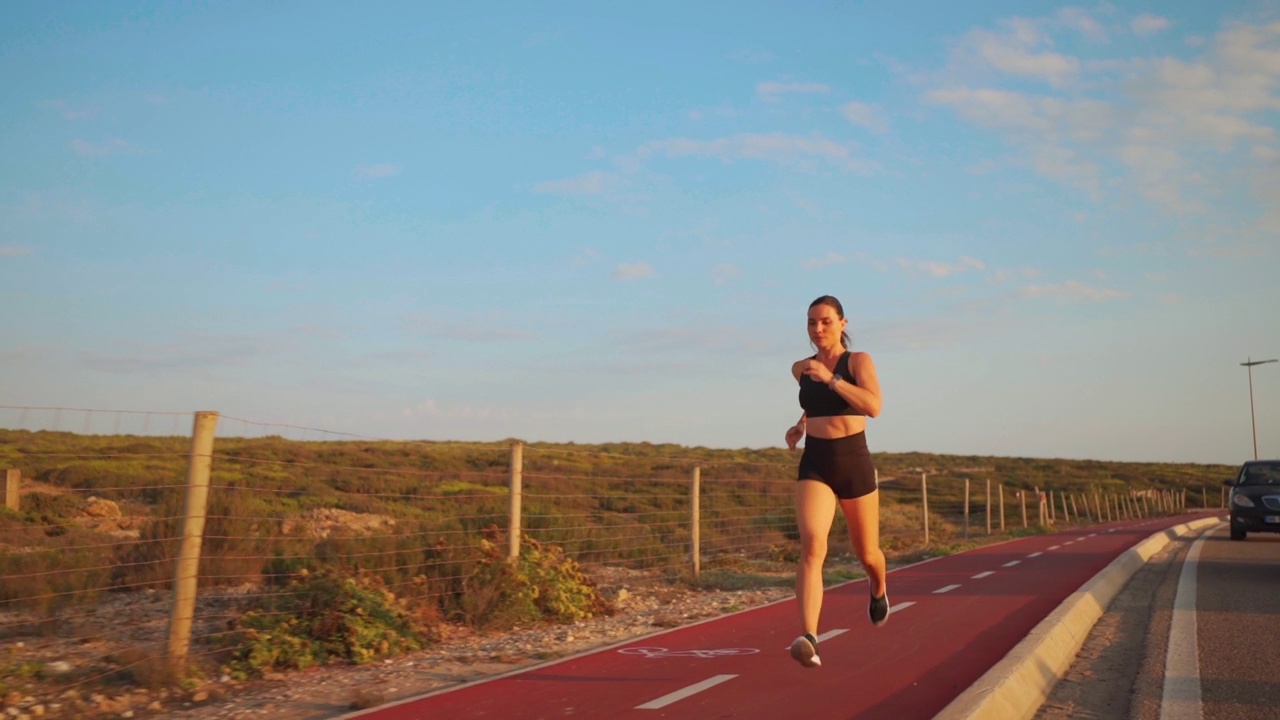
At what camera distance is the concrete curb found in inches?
213

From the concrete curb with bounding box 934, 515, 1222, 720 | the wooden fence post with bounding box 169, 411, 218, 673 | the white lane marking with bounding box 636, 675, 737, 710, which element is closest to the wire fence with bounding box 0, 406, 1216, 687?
the wooden fence post with bounding box 169, 411, 218, 673

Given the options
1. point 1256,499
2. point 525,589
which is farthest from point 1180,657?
point 1256,499

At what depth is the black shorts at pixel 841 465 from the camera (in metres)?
5.97

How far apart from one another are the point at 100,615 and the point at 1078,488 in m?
79.6

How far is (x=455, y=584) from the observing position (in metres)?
10.8

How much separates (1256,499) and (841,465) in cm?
1967

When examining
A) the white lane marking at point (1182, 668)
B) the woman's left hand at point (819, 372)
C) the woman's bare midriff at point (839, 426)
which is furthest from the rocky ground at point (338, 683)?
→ the white lane marking at point (1182, 668)

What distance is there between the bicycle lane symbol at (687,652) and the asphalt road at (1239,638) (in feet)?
10.9

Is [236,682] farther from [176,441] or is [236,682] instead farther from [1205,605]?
[176,441]

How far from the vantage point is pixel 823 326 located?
19.9 ft

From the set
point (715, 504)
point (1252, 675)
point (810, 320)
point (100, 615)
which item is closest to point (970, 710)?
point (810, 320)

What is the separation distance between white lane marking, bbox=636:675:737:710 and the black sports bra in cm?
201

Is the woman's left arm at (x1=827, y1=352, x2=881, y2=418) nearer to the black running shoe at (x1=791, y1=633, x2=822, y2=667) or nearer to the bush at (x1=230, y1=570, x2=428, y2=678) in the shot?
the black running shoe at (x1=791, y1=633, x2=822, y2=667)

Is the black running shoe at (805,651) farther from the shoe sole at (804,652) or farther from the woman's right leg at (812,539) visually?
the woman's right leg at (812,539)
